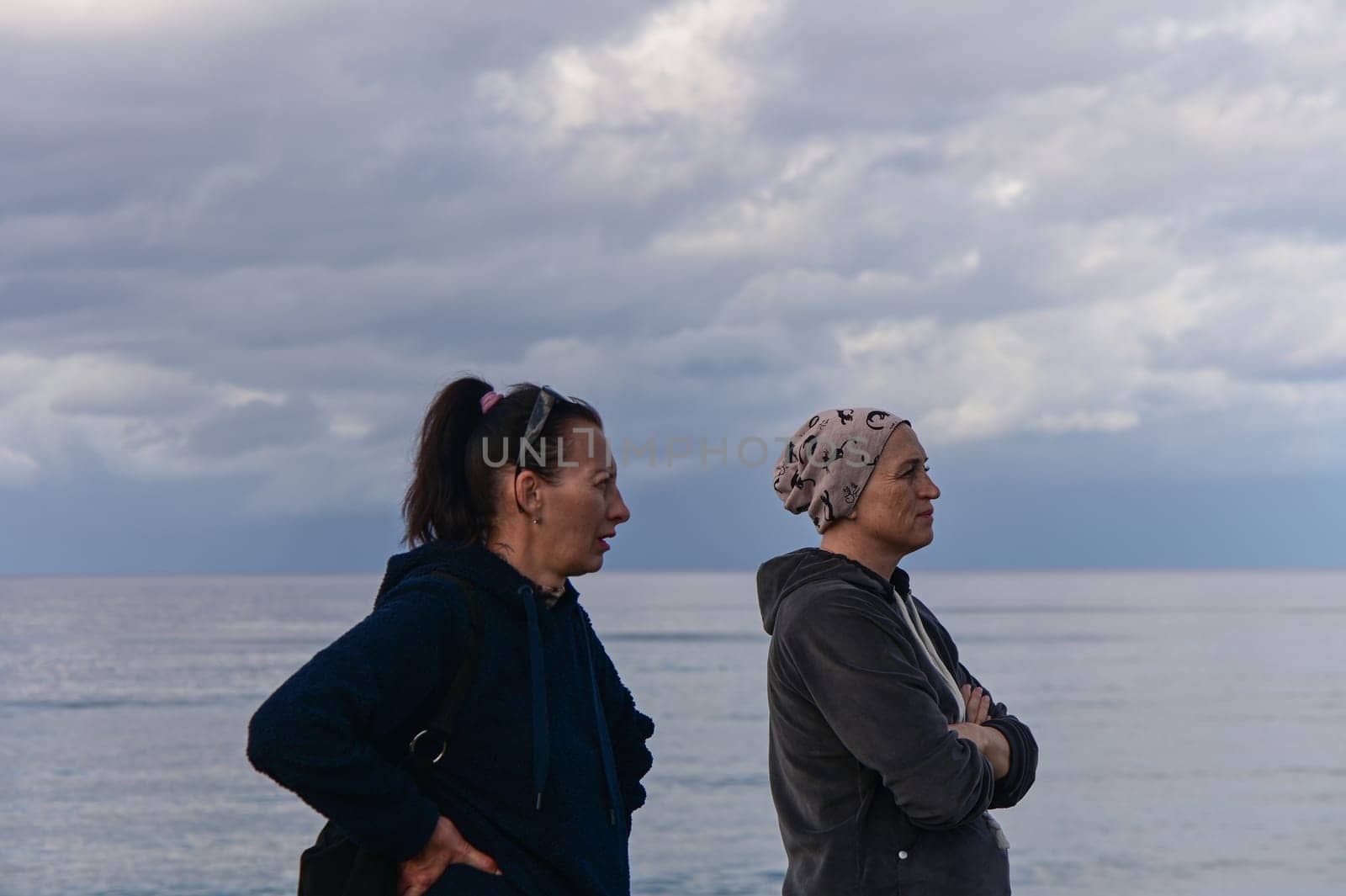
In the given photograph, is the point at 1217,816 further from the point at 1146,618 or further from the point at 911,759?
the point at 1146,618

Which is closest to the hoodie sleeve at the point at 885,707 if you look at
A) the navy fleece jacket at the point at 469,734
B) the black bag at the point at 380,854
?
the navy fleece jacket at the point at 469,734

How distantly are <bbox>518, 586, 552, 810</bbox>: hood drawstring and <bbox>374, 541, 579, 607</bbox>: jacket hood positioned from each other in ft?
0.10

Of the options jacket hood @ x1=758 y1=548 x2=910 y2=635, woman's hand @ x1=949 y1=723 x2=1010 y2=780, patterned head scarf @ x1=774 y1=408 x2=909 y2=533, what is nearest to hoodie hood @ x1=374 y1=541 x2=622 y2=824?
jacket hood @ x1=758 y1=548 x2=910 y2=635

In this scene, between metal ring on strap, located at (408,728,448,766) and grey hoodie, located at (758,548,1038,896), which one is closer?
metal ring on strap, located at (408,728,448,766)

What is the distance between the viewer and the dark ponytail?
8.54 feet

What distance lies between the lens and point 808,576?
304 cm

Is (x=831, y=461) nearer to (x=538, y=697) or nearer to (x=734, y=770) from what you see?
(x=538, y=697)

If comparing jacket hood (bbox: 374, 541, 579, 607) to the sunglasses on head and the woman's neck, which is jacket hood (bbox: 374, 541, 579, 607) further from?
the sunglasses on head

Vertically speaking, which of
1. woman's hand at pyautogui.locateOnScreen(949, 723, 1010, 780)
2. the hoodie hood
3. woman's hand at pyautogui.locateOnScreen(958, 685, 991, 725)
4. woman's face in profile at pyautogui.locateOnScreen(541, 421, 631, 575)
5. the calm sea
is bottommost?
the calm sea

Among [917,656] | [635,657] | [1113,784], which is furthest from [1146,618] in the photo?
[917,656]

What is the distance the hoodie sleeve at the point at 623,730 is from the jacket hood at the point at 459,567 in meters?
0.42

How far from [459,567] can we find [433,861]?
49 centimetres

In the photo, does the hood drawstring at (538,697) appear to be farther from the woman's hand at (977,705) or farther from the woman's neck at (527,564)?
the woman's hand at (977,705)

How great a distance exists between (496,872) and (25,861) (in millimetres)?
14401
